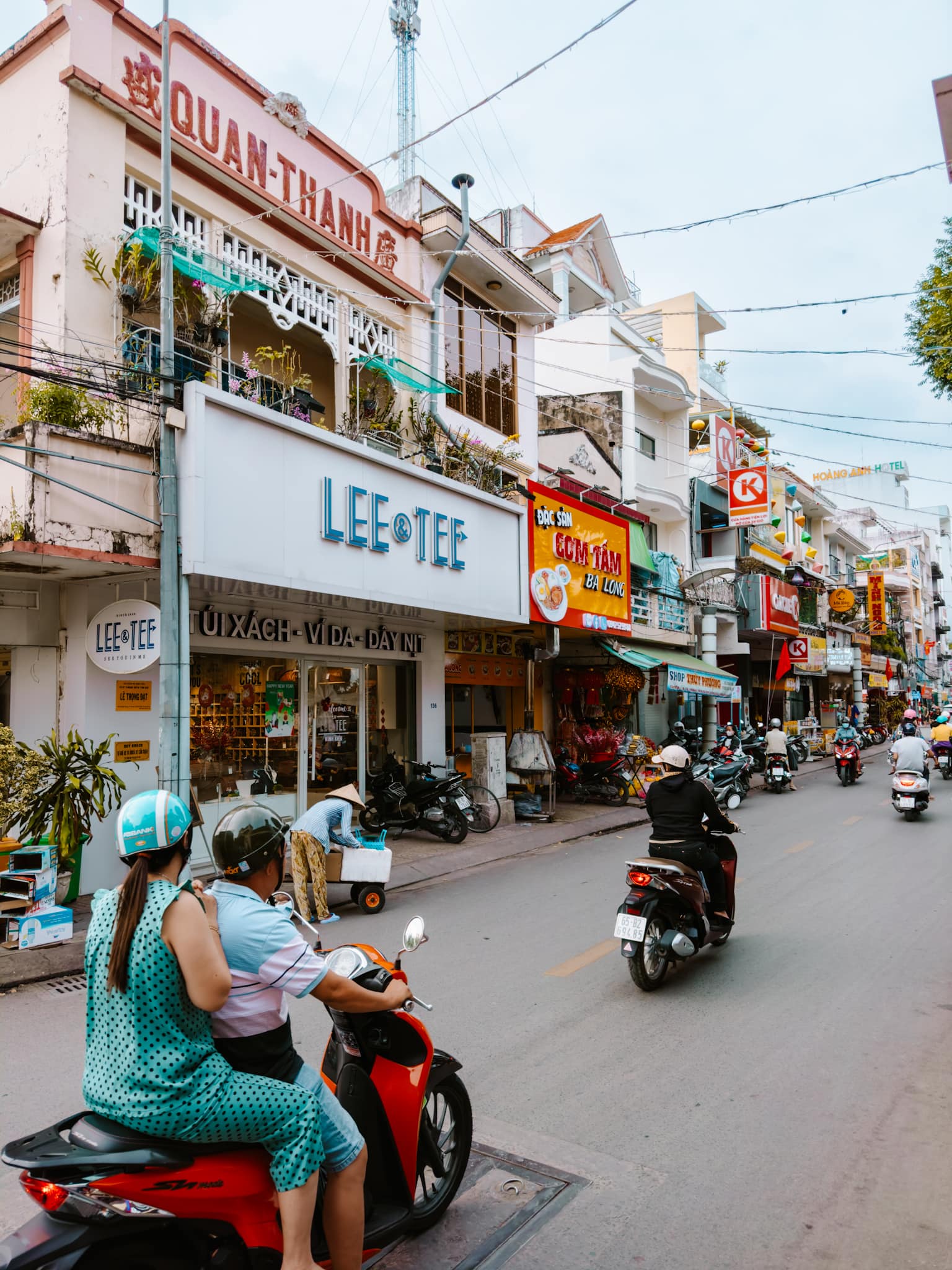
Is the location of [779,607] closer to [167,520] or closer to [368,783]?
[368,783]

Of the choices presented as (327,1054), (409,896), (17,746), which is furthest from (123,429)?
(327,1054)

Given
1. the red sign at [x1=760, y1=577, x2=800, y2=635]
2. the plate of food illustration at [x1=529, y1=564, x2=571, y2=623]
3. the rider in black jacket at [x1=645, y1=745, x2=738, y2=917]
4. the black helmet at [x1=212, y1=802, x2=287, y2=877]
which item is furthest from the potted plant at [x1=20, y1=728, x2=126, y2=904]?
the red sign at [x1=760, y1=577, x2=800, y2=635]

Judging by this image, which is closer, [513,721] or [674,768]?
[674,768]

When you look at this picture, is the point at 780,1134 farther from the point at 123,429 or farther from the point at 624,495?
the point at 624,495

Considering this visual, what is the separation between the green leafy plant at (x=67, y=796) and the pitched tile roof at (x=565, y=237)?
22.0 meters

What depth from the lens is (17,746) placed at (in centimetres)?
753

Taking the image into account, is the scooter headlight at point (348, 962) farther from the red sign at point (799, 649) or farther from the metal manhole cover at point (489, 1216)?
the red sign at point (799, 649)

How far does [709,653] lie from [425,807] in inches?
527

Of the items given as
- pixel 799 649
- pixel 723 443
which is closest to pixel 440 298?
pixel 723 443


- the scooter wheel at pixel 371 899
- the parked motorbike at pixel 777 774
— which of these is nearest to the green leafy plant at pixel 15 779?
the scooter wheel at pixel 371 899

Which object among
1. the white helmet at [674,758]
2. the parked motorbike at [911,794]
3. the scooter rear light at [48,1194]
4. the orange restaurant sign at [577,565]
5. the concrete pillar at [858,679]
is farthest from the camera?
the concrete pillar at [858,679]

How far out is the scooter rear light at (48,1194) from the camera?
6.73 feet

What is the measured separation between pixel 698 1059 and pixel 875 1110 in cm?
92

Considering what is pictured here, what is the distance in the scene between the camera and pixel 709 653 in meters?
23.5
